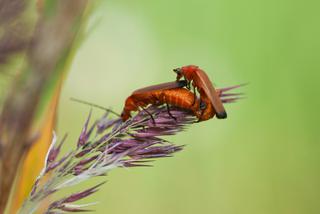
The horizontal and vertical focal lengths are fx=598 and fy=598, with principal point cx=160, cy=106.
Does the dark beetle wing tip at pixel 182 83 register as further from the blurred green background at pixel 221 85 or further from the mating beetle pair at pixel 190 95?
the blurred green background at pixel 221 85

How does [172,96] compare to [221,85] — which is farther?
[221,85]

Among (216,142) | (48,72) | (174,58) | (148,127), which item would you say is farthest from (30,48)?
(174,58)

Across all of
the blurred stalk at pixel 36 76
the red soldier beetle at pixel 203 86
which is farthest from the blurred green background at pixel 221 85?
the blurred stalk at pixel 36 76

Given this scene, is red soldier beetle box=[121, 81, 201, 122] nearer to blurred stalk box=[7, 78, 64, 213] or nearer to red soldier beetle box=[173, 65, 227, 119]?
red soldier beetle box=[173, 65, 227, 119]

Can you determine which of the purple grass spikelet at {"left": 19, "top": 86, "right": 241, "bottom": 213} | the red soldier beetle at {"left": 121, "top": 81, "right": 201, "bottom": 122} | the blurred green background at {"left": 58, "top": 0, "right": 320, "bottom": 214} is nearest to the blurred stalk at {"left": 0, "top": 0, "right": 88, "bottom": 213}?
the purple grass spikelet at {"left": 19, "top": 86, "right": 241, "bottom": 213}

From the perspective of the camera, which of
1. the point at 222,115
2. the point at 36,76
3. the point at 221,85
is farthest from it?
the point at 221,85

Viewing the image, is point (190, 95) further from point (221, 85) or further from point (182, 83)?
point (221, 85)

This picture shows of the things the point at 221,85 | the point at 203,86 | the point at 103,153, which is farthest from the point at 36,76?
the point at 221,85

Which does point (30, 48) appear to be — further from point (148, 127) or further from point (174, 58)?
point (174, 58)
